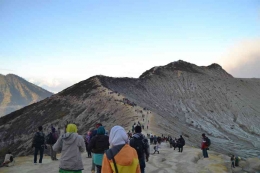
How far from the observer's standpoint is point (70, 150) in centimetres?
675

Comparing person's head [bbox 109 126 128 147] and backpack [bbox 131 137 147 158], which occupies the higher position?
person's head [bbox 109 126 128 147]

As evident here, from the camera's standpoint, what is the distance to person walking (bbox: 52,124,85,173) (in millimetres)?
6672

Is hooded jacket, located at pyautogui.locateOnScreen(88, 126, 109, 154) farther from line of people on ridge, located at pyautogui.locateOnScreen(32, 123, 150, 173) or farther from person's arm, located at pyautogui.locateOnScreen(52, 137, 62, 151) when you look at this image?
person's arm, located at pyautogui.locateOnScreen(52, 137, 62, 151)

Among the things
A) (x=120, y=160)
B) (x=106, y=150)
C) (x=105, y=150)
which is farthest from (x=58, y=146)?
(x=120, y=160)

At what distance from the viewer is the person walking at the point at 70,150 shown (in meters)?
6.67

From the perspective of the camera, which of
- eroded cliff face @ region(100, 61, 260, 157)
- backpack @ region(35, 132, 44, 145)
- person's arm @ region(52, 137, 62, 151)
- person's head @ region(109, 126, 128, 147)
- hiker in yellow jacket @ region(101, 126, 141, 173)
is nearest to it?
hiker in yellow jacket @ region(101, 126, 141, 173)

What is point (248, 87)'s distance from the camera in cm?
11150

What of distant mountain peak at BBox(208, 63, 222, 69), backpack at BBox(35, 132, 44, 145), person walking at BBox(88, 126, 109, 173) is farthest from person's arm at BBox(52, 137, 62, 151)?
distant mountain peak at BBox(208, 63, 222, 69)

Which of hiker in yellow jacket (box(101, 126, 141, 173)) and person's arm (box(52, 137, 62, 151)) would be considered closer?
hiker in yellow jacket (box(101, 126, 141, 173))

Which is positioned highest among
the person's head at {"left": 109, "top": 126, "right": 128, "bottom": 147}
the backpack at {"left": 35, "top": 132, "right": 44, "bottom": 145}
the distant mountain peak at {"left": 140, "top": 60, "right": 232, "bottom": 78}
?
the distant mountain peak at {"left": 140, "top": 60, "right": 232, "bottom": 78}

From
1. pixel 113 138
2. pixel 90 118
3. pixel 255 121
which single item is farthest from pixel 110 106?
pixel 113 138

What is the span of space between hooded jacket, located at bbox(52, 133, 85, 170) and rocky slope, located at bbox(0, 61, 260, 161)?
34.1 metres

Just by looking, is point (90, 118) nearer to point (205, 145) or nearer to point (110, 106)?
point (110, 106)

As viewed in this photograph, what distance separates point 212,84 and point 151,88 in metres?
26.5
